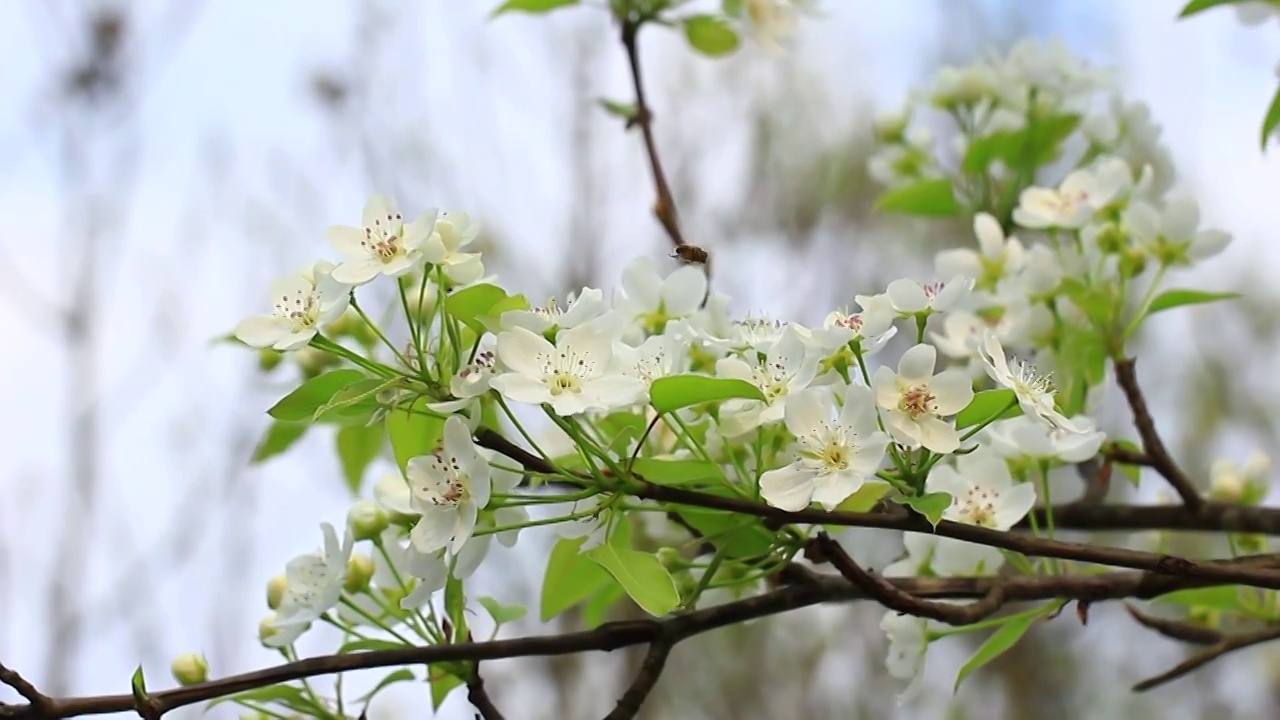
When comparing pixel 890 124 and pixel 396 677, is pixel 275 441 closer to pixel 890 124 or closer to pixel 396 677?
pixel 396 677

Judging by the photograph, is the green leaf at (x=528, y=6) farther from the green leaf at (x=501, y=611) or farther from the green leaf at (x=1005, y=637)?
the green leaf at (x=1005, y=637)

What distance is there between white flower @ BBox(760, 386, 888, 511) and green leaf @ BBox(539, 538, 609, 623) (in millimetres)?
244

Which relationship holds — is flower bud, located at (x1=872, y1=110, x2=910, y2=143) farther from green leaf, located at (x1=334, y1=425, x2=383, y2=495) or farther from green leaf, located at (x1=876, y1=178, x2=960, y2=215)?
green leaf, located at (x1=334, y1=425, x2=383, y2=495)

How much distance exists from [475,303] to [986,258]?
2.38ft

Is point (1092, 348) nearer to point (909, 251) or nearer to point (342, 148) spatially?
point (909, 251)

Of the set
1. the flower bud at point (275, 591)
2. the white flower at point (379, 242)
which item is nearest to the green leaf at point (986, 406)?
the white flower at point (379, 242)

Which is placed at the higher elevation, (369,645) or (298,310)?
(298,310)

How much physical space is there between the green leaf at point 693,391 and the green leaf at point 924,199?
806mm

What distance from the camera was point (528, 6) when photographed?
1377 mm

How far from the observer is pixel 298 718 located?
92cm

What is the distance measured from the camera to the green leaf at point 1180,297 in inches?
46.9

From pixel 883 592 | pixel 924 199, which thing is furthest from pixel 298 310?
pixel 924 199

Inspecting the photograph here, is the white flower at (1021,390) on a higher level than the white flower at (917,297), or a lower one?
lower

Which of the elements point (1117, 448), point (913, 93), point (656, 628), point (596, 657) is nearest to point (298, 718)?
point (656, 628)
